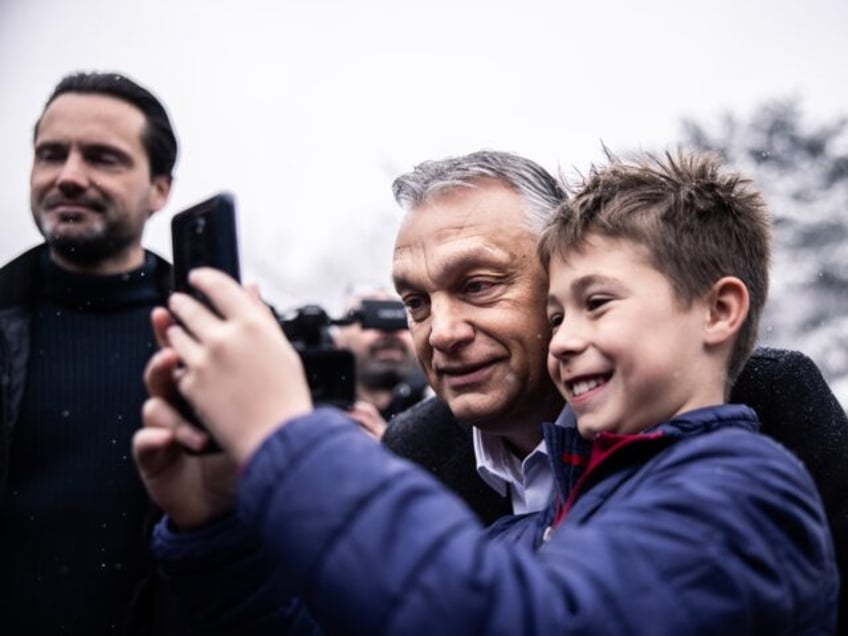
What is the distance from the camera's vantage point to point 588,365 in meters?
1.40

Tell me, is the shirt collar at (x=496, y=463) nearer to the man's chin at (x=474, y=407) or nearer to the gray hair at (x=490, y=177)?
the man's chin at (x=474, y=407)

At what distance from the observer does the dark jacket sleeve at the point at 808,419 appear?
5.71ft

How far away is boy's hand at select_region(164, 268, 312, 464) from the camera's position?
93cm

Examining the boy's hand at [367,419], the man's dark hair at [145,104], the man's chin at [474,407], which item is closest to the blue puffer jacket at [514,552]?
the man's chin at [474,407]

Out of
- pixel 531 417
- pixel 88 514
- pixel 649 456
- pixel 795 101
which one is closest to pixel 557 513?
pixel 649 456

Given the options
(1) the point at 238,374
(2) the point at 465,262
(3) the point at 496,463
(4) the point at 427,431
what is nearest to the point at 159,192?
(4) the point at 427,431

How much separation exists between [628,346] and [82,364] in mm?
1658

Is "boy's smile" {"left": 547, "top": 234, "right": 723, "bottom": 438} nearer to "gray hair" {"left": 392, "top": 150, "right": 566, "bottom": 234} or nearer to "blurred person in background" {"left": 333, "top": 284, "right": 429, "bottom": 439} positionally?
"gray hair" {"left": 392, "top": 150, "right": 566, "bottom": 234}

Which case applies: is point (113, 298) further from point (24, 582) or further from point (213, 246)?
point (213, 246)

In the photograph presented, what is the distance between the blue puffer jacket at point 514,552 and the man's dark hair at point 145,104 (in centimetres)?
179

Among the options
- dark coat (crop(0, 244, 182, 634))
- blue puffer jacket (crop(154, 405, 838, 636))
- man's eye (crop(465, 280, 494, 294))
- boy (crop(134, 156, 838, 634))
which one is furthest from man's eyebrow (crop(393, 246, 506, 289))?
dark coat (crop(0, 244, 182, 634))

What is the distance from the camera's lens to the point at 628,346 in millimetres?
1358

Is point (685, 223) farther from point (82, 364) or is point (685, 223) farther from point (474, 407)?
point (82, 364)

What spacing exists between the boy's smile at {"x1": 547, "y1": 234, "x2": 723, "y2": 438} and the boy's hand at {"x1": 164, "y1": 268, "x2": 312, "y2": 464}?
0.57m
